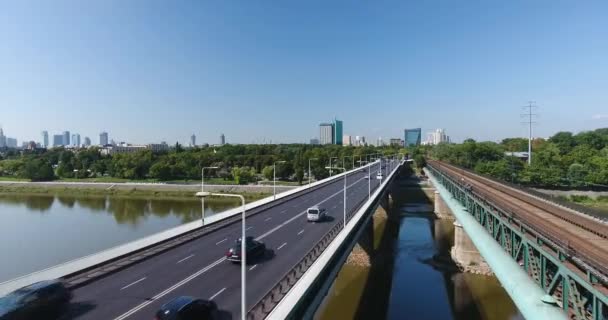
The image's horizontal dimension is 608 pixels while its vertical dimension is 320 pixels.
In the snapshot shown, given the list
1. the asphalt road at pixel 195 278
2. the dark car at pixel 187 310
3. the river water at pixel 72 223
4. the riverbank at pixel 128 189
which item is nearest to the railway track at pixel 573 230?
the asphalt road at pixel 195 278

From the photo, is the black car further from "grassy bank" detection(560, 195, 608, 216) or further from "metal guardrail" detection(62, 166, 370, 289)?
"grassy bank" detection(560, 195, 608, 216)

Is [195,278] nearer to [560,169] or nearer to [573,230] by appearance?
[573,230]

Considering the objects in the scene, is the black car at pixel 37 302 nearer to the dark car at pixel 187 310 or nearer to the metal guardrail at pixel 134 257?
the metal guardrail at pixel 134 257

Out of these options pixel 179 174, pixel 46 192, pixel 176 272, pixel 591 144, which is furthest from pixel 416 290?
pixel 591 144

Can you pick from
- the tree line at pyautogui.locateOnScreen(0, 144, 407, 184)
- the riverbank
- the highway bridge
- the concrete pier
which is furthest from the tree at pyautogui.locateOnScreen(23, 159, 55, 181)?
the concrete pier

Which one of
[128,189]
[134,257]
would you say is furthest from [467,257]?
[128,189]
